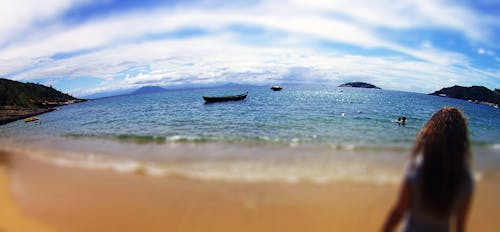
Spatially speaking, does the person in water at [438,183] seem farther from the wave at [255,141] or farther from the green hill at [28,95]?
the green hill at [28,95]

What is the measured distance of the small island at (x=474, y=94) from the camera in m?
114

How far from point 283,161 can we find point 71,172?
8307 millimetres

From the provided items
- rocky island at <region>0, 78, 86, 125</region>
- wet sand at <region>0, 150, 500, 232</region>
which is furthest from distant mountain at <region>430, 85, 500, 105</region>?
rocky island at <region>0, 78, 86, 125</region>

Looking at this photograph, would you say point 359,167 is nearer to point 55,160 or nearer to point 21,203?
point 21,203

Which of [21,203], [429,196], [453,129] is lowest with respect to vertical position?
[21,203]

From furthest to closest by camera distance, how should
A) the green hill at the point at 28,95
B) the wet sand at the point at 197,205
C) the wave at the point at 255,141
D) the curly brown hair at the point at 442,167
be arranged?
1. the green hill at the point at 28,95
2. the wave at the point at 255,141
3. the wet sand at the point at 197,205
4. the curly brown hair at the point at 442,167

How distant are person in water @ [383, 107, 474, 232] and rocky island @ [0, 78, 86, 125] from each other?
4799 cm

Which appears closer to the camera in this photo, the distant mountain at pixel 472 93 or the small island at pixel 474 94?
the small island at pixel 474 94

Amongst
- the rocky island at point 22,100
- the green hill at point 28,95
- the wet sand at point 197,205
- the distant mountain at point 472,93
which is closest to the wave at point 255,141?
the wet sand at point 197,205

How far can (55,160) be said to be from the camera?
1528 cm

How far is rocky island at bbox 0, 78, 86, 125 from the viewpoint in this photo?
150 feet

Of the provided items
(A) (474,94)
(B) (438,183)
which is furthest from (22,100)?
(A) (474,94)

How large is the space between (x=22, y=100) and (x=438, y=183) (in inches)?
2695

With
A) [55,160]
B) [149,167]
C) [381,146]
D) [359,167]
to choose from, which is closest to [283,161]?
[359,167]
